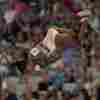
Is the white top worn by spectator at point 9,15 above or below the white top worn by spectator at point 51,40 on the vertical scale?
above

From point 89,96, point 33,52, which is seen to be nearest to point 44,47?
point 33,52

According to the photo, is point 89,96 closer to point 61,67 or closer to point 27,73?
point 61,67

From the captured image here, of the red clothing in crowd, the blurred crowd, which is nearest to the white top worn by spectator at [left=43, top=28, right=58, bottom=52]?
the blurred crowd

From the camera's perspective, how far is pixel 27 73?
1.20m

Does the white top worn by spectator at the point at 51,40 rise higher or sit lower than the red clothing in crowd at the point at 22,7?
lower

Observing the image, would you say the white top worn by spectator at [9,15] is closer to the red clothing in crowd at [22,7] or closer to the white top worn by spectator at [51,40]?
the red clothing in crowd at [22,7]

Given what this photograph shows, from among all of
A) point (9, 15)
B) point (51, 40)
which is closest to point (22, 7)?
point (9, 15)

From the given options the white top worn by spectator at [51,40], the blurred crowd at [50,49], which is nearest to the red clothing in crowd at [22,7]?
the blurred crowd at [50,49]

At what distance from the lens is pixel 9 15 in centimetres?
122

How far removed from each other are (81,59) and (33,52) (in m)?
0.21

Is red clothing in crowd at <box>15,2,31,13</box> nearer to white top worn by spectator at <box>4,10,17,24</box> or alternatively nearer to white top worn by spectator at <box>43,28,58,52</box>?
white top worn by spectator at <box>4,10,17,24</box>

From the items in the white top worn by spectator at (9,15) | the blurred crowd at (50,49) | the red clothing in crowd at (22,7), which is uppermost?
the red clothing in crowd at (22,7)

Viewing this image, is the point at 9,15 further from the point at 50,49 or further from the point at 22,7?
the point at 50,49

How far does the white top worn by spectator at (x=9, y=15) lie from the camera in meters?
1.22
